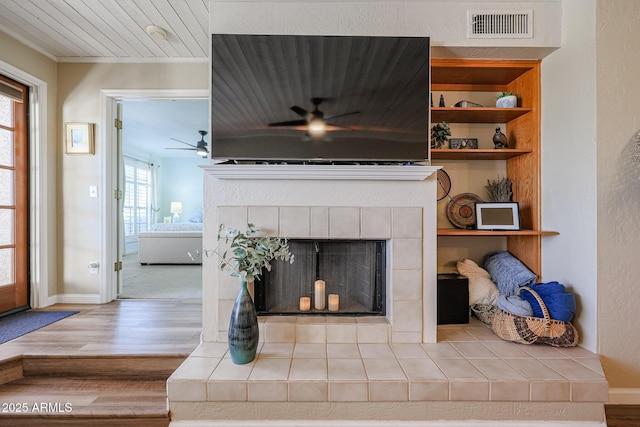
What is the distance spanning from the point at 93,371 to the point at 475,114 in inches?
116

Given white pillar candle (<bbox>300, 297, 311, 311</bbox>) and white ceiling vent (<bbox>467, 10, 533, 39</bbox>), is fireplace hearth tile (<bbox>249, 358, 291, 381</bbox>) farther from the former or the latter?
white ceiling vent (<bbox>467, 10, 533, 39</bbox>)

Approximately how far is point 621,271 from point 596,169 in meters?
0.59

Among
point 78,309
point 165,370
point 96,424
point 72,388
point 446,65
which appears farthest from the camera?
point 78,309

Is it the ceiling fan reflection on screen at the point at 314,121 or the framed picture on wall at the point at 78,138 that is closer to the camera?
the ceiling fan reflection on screen at the point at 314,121

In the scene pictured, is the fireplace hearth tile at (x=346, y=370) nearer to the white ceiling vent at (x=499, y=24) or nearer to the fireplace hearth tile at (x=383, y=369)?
the fireplace hearth tile at (x=383, y=369)

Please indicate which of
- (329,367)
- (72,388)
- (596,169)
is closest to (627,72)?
(596,169)

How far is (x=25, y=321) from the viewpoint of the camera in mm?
2338

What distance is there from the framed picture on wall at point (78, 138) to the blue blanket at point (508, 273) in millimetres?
3533

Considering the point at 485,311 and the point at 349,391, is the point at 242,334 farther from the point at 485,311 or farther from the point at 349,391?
the point at 485,311

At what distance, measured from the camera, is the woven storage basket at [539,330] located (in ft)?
5.86

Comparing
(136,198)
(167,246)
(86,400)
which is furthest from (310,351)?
(136,198)

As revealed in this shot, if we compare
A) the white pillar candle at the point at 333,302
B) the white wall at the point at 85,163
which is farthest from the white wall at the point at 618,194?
the white wall at the point at 85,163

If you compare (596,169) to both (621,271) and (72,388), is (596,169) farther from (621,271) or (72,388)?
(72,388)

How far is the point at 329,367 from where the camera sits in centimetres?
159
